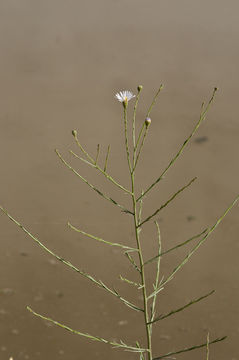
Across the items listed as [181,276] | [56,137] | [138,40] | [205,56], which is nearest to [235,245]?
[181,276]

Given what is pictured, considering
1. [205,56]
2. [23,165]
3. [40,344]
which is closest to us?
[40,344]

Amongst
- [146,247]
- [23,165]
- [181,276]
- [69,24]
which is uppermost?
[69,24]

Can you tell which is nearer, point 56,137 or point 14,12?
point 56,137

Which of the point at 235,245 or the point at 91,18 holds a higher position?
the point at 91,18

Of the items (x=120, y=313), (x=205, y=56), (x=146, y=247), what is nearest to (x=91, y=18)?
(x=205, y=56)

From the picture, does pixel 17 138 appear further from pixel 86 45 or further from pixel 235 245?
pixel 235 245

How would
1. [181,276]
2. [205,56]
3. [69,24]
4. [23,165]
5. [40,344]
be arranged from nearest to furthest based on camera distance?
1. [40,344]
2. [181,276]
3. [23,165]
4. [205,56]
5. [69,24]
